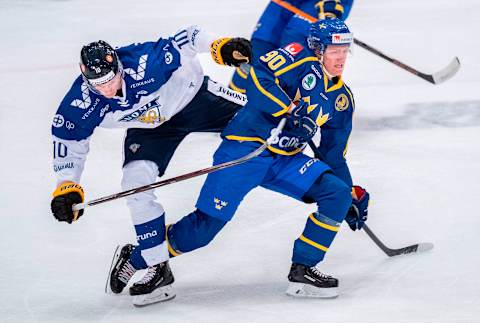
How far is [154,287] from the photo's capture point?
372 cm

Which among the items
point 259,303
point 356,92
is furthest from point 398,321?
point 356,92

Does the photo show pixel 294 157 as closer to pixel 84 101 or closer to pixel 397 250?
pixel 397 250

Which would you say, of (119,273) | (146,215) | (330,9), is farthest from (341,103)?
(330,9)

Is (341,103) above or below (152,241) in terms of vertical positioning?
above

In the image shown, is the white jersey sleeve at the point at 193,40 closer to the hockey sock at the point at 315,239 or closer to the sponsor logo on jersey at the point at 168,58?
the sponsor logo on jersey at the point at 168,58

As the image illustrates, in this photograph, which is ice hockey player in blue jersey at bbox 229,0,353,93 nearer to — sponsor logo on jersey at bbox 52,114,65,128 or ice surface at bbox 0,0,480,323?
ice surface at bbox 0,0,480,323

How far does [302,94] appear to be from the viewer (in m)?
3.71

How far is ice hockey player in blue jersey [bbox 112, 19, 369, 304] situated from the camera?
3.66 meters

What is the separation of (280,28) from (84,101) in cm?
190

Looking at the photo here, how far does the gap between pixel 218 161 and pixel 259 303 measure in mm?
543

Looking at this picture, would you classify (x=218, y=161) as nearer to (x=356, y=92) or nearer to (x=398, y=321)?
(x=398, y=321)

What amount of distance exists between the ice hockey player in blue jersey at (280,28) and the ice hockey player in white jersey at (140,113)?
1.32m

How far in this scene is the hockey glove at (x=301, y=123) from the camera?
3.60 metres

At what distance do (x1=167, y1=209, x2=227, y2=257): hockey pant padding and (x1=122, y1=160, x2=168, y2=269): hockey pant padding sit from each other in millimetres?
58
